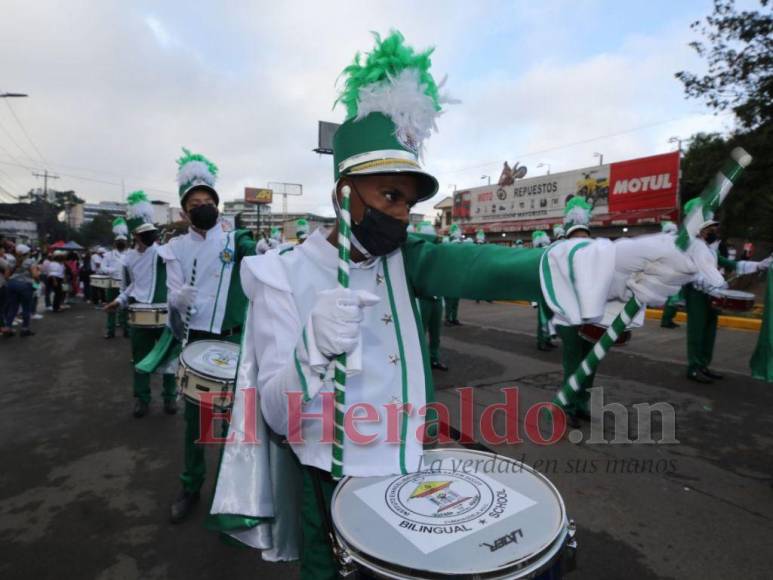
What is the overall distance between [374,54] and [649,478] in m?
3.69

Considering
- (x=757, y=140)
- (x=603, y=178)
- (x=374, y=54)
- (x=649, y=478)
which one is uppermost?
(x=603, y=178)

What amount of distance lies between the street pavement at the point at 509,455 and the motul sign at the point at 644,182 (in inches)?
660

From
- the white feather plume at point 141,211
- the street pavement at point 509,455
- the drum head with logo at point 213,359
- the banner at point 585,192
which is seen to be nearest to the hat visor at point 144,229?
the white feather plume at point 141,211

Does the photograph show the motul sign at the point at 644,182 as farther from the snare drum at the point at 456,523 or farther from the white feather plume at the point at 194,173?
the snare drum at the point at 456,523

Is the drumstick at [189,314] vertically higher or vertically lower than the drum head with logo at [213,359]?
higher

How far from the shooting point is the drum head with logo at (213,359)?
104 inches

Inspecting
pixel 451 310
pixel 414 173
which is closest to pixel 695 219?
pixel 414 173

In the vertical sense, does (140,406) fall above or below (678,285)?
below

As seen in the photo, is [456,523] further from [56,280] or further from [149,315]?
[56,280]

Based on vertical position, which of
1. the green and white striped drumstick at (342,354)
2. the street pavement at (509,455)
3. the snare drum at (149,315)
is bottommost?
the street pavement at (509,455)

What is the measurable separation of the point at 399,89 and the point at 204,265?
250 cm

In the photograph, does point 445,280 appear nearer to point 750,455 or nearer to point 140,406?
point 750,455

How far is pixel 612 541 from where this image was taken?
285cm

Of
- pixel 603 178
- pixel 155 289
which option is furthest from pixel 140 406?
pixel 603 178
